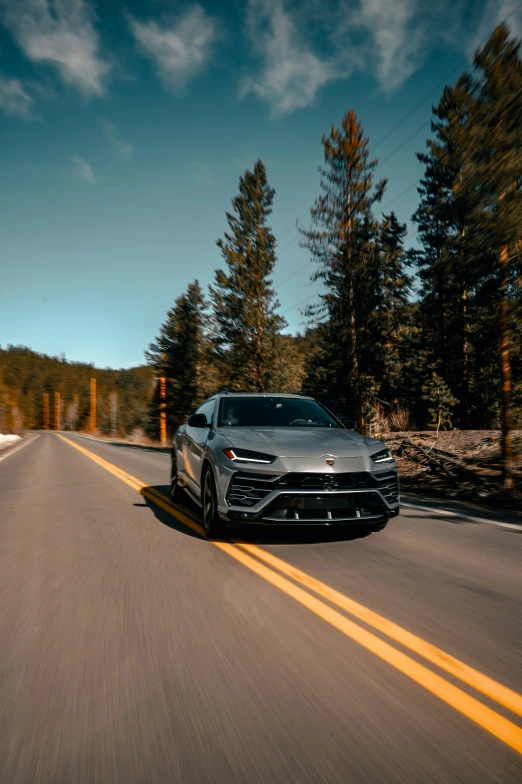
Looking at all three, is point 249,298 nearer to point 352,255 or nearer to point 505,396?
point 352,255

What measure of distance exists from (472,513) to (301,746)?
6119 millimetres

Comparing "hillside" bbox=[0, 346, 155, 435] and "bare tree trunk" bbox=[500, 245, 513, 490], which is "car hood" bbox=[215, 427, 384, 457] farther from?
"hillside" bbox=[0, 346, 155, 435]

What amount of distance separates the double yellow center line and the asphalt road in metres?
0.01

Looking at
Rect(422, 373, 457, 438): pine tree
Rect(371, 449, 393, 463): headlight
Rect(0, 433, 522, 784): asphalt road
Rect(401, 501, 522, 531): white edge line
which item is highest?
Rect(422, 373, 457, 438): pine tree

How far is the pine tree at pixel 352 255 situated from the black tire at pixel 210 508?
16.3 meters

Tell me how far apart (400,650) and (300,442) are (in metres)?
2.77

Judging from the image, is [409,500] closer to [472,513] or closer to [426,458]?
[472,513]

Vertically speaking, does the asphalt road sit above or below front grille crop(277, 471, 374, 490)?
below

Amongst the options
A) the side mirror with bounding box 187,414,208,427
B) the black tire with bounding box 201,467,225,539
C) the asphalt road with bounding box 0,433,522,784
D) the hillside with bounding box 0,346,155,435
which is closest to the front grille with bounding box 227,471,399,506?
the black tire with bounding box 201,467,225,539

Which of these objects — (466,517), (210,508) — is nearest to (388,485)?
(210,508)

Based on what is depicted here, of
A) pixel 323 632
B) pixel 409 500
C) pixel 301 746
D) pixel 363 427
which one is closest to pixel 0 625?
pixel 323 632

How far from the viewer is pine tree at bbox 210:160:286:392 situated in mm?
30844

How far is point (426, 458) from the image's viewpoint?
1342 centimetres

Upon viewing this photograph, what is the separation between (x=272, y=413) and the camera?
23.2ft
